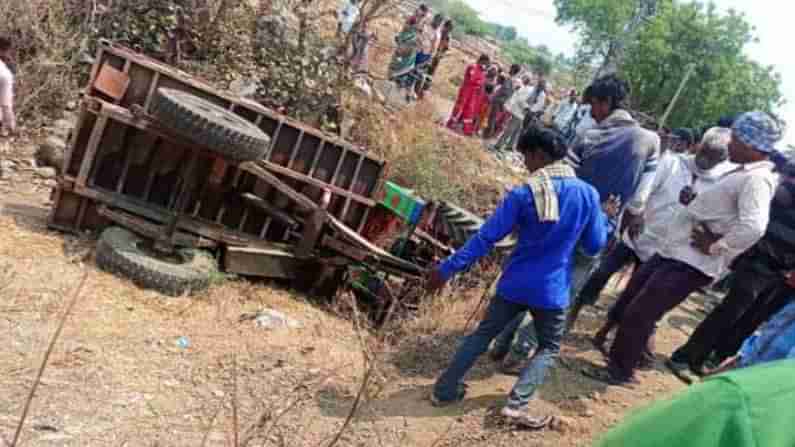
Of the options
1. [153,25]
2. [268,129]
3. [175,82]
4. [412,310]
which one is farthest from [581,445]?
[153,25]

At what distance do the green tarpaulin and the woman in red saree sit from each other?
44.5ft

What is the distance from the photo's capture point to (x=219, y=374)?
13.0 ft

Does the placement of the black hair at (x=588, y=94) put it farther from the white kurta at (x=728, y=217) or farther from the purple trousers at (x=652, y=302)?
the purple trousers at (x=652, y=302)

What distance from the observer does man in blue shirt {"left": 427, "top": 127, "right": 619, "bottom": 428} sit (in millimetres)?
3416

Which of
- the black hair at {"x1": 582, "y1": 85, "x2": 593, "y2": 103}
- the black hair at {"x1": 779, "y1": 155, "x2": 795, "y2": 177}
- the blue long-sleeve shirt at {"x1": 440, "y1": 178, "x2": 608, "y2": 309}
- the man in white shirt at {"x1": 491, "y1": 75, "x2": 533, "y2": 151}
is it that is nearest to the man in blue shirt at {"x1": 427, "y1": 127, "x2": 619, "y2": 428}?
the blue long-sleeve shirt at {"x1": 440, "y1": 178, "x2": 608, "y2": 309}

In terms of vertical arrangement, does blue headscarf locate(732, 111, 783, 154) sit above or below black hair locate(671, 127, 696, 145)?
below

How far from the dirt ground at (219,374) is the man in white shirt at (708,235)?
1.59 ft

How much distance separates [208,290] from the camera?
5242 millimetres

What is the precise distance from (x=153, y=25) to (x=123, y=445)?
23.8 ft

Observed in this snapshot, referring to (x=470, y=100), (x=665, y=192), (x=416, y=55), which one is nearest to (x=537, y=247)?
(x=665, y=192)

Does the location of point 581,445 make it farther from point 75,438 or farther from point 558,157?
point 75,438

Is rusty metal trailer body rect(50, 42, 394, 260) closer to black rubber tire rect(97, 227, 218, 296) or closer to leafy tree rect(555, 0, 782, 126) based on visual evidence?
black rubber tire rect(97, 227, 218, 296)

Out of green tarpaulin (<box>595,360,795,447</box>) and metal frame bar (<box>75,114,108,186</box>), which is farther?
metal frame bar (<box>75,114,108,186</box>)

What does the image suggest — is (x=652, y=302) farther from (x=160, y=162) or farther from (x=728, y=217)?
(x=160, y=162)
